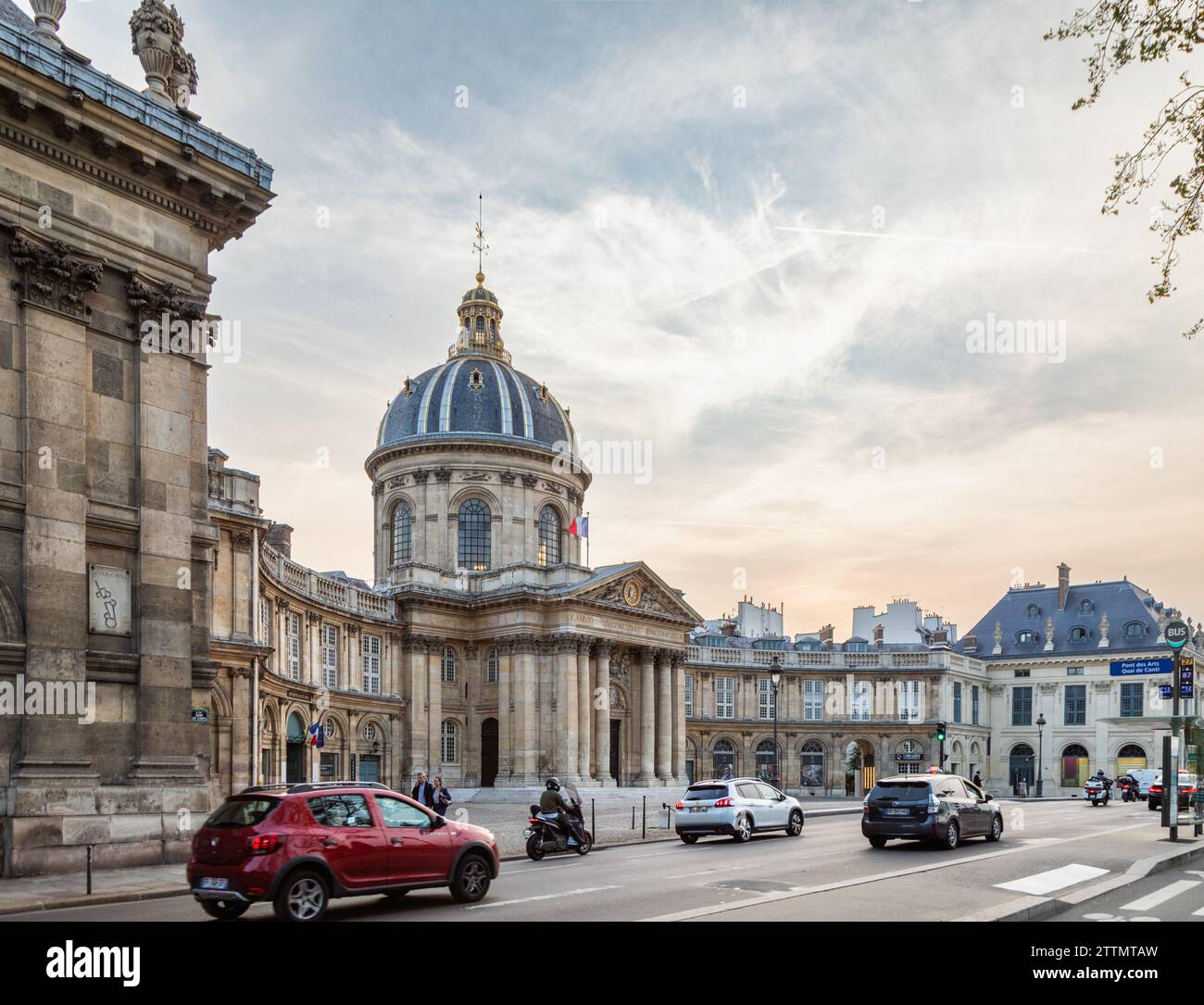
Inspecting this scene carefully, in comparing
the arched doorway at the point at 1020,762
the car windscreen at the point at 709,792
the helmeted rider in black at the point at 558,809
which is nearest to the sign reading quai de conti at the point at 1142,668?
the car windscreen at the point at 709,792

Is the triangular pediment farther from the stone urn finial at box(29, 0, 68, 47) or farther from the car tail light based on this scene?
the car tail light

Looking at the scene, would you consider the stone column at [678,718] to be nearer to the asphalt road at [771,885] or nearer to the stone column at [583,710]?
the stone column at [583,710]

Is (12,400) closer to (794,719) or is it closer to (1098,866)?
(1098,866)

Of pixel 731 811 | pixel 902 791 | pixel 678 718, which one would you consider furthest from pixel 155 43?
pixel 678 718

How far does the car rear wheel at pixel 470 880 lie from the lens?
52.2 feet

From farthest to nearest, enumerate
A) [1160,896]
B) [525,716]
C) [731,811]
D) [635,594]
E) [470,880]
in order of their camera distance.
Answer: [635,594] < [525,716] < [731,811] < [1160,896] < [470,880]

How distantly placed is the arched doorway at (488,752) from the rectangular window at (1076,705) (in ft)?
156

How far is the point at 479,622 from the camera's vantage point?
2456 inches

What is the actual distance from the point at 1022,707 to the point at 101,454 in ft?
267

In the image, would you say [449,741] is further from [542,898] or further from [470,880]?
[470,880]

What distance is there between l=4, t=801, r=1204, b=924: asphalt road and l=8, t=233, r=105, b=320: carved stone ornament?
33.7ft

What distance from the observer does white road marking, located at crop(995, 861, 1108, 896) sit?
1667 cm
